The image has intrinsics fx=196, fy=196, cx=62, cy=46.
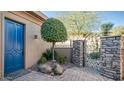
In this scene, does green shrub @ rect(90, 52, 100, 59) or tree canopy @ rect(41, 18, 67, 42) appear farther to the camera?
green shrub @ rect(90, 52, 100, 59)

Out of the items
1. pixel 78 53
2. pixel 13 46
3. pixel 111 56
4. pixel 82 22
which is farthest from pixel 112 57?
pixel 82 22

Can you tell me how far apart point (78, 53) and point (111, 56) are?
11.1 ft

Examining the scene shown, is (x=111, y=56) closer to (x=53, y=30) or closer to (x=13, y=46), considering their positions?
(x=53, y=30)

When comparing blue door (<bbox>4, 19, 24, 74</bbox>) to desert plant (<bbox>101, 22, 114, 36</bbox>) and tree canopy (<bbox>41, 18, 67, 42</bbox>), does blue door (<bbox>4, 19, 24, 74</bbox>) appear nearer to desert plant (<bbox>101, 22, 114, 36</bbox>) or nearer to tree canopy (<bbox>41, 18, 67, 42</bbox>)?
tree canopy (<bbox>41, 18, 67, 42</bbox>)

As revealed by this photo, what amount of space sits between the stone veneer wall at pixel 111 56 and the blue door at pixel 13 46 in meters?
3.55

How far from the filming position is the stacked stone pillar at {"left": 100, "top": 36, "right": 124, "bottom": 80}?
25.5 ft

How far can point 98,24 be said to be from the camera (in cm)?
1178

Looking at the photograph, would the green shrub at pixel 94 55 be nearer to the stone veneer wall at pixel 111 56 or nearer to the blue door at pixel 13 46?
the stone veneer wall at pixel 111 56

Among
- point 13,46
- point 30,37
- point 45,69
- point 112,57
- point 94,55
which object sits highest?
point 30,37

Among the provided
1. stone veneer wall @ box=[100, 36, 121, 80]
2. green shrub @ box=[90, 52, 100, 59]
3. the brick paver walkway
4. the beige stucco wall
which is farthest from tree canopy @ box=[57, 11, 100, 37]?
the brick paver walkway

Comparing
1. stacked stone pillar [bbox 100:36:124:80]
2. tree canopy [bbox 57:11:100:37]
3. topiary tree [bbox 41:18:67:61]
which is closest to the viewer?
stacked stone pillar [bbox 100:36:124:80]

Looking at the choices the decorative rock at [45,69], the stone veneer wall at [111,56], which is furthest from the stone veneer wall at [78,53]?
the decorative rock at [45,69]

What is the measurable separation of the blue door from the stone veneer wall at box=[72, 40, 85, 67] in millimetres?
3732

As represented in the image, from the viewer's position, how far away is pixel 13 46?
25.2ft
